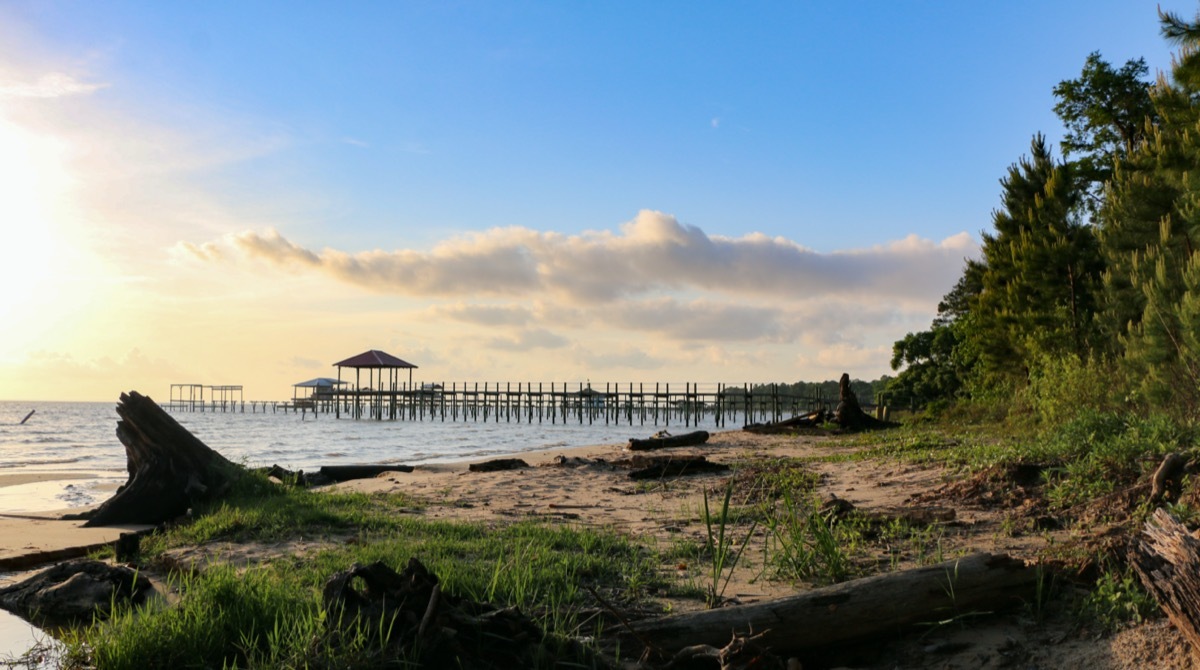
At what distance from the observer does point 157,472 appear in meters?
10.2

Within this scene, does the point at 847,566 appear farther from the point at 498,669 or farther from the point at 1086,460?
the point at 1086,460

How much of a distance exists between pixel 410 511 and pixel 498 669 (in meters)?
6.11

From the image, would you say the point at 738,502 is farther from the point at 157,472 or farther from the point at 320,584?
the point at 157,472

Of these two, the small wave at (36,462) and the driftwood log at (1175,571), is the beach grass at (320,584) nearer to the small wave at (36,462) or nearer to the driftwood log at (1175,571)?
the driftwood log at (1175,571)

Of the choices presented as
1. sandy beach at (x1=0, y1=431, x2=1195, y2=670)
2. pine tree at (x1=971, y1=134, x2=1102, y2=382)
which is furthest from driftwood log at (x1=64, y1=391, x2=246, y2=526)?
pine tree at (x1=971, y1=134, x2=1102, y2=382)

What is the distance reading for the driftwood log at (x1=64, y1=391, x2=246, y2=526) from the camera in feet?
32.9

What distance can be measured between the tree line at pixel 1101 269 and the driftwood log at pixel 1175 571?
8.41 m

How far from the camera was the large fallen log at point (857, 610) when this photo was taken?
397 centimetres

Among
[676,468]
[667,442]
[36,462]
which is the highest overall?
[676,468]

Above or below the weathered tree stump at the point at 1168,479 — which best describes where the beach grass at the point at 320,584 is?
below

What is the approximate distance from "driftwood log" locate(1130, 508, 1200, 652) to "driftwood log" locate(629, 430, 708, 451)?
55.7 feet

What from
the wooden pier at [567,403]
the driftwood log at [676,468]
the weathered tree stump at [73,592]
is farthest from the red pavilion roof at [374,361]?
the weathered tree stump at [73,592]

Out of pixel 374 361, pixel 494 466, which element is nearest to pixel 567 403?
pixel 374 361

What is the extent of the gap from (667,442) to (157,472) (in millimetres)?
13728
